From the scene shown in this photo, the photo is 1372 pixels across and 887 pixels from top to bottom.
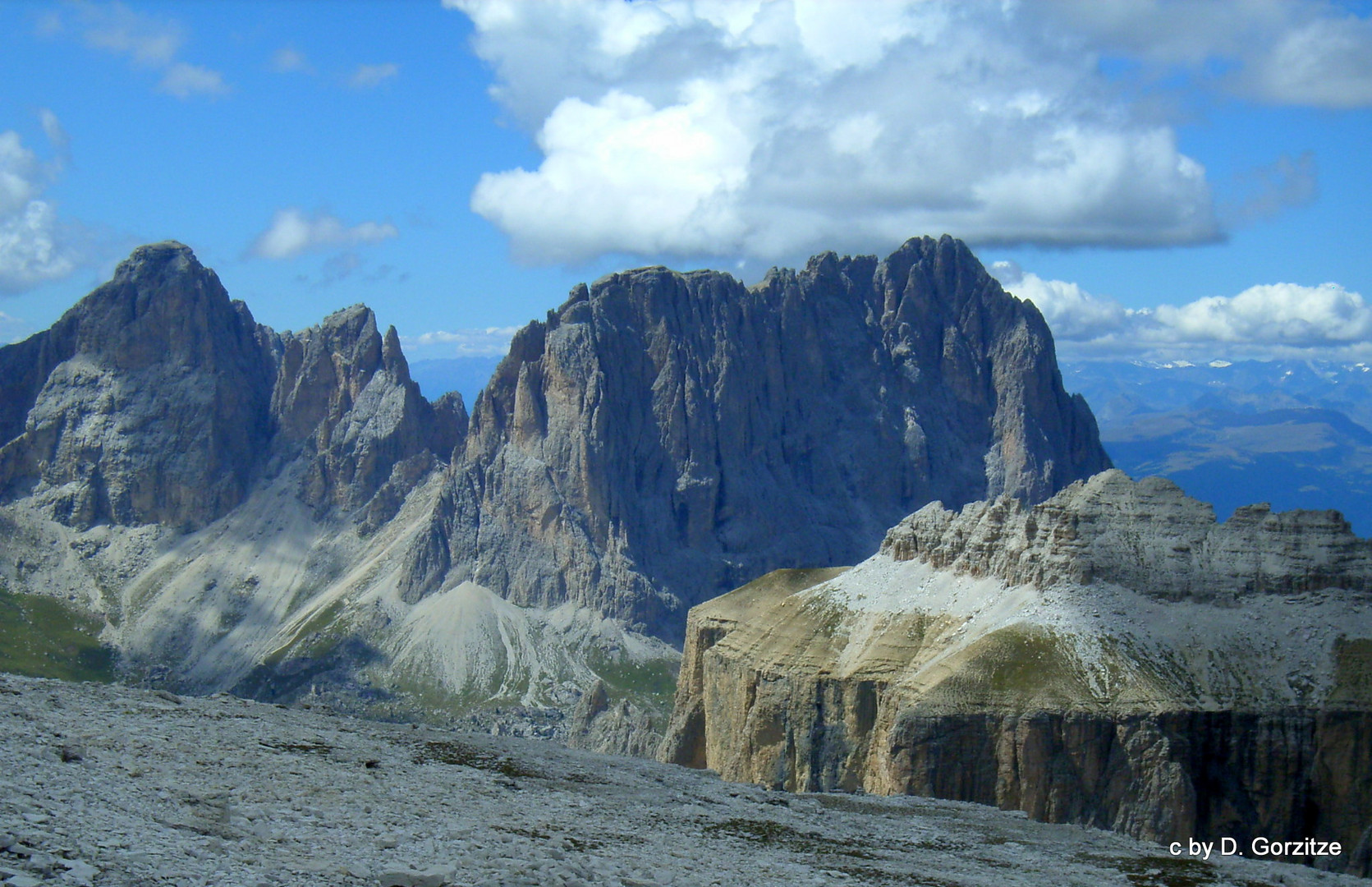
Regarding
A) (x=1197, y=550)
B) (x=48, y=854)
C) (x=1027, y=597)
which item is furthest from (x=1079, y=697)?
(x=48, y=854)

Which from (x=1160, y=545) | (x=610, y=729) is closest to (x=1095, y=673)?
(x=1160, y=545)

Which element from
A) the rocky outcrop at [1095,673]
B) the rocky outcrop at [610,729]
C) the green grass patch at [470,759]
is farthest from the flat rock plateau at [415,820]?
the rocky outcrop at [610,729]

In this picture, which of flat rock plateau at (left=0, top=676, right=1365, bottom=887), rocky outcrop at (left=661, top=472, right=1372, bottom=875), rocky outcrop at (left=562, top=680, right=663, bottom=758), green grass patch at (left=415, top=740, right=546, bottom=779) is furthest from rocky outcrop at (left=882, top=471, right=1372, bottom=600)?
rocky outcrop at (left=562, top=680, right=663, bottom=758)

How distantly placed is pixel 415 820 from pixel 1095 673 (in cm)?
5896

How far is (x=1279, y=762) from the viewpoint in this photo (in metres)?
85.2

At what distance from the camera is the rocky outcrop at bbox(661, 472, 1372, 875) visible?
277 ft

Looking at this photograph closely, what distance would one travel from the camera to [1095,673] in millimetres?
87500

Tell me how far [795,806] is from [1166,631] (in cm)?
4511

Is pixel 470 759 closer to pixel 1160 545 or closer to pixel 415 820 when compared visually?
pixel 415 820

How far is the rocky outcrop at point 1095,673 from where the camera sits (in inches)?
3322

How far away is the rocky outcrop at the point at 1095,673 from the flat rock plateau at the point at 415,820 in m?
20.9

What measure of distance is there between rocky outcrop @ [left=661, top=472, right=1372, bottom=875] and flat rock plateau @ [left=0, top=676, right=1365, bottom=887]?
2086cm

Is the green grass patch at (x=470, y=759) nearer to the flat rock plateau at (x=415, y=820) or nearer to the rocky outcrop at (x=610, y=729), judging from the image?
the flat rock plateau at (x=415, y=820)

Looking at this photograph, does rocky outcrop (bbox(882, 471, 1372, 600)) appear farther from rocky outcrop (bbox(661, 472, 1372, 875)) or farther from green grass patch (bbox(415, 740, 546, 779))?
green grass patch (bbox(415, 740, 546, 779))
